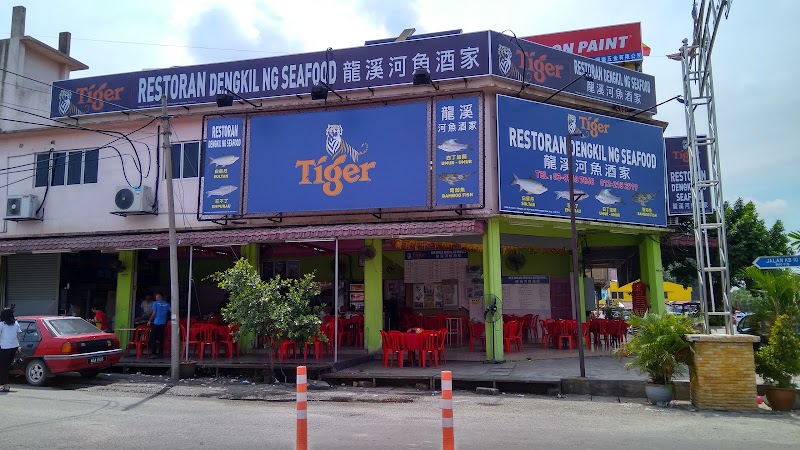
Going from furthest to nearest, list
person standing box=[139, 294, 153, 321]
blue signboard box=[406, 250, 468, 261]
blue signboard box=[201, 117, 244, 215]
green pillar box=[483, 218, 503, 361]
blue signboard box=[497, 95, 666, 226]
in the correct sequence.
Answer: blue signboard box=[406, 250, 468, 261]
person standing box=[139, 294, 153, 321]
blue signboard box=[201, 117, 244, 215]
blue signboard box=[497, 95, 666, 226]
green pillar box=[483, 218, 503, 361]

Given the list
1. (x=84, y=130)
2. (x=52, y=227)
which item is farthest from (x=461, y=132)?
(x=52, y=227)

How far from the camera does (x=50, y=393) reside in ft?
37.8

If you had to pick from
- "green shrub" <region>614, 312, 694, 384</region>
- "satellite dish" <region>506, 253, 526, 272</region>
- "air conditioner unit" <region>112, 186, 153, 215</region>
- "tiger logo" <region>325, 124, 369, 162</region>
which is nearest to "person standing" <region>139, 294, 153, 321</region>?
"air conditioner unit" <region>112, 186, 153, 215</region>

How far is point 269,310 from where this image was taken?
12422 millimetres

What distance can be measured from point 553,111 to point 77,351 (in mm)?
12933

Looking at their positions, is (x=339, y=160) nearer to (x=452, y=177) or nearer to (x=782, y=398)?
(x=452, y=177)

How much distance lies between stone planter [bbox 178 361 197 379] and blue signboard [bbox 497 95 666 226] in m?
8.46

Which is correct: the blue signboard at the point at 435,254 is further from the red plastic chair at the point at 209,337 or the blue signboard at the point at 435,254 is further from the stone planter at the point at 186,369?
the stone planter at the point at 186,369

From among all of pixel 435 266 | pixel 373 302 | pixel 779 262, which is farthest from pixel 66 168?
pixel 779 262

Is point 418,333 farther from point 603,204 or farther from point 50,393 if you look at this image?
point 50,393

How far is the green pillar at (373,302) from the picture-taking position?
15.3 m

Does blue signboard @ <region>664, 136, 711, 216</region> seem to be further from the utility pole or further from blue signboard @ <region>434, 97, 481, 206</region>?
the utility pole

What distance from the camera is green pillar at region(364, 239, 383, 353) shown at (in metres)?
15.3

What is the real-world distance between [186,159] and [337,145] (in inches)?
192
